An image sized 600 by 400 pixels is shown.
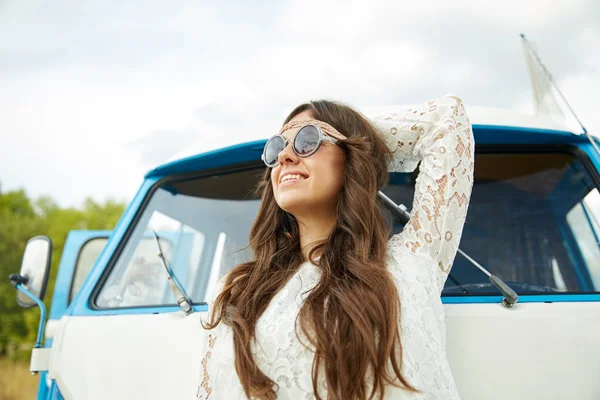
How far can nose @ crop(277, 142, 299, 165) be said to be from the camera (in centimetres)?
181

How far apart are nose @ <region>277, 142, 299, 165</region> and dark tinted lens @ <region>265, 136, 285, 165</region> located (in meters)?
0.03

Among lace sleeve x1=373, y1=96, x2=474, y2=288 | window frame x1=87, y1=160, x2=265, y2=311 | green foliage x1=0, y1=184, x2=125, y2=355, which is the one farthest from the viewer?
green foliage x1=0, y1=184, x2=125, y2=355

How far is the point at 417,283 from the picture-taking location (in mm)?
1562

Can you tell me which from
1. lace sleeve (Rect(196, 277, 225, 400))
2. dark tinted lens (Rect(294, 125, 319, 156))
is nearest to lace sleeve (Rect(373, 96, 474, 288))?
dark tinted lens (Rect(294, 125, 319, 156))

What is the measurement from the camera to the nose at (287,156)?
181 centimetres

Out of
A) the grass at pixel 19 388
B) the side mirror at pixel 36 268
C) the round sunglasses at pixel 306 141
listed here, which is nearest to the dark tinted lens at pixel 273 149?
the round sunglasses at pixel 306 141

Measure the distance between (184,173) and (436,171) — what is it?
1392mm

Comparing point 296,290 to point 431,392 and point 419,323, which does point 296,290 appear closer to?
point 419,323

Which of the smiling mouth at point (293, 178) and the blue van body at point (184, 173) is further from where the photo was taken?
the blue van body at point (184, 173)

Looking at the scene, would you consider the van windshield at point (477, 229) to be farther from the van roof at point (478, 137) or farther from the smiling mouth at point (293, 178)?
the smiling mouth at point (293, 178)

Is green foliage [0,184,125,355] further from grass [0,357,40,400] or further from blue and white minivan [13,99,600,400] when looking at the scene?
blue and white minivan [13,99,600,400]

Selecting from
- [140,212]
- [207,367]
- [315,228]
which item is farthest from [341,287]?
[140,212]

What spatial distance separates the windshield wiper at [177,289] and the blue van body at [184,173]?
0.16ft

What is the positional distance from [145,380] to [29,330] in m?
21.2
